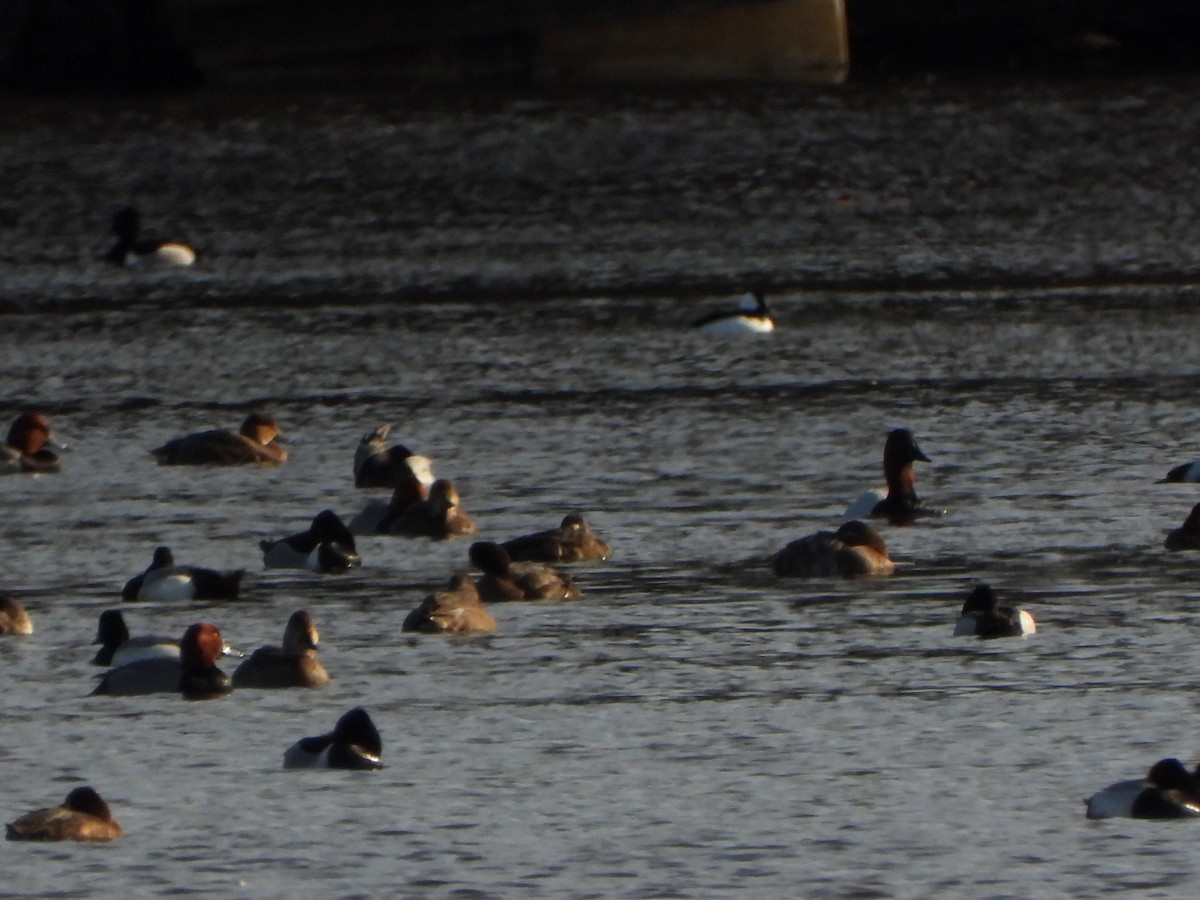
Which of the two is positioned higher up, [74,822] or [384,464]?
[384,464]

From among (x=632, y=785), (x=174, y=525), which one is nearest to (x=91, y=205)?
(x=174, y=525)

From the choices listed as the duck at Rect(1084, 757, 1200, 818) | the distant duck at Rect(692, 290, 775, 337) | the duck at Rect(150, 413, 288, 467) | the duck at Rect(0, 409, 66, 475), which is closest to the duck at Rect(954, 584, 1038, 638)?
the duck at Rect(1084, 757, 1200, 818)

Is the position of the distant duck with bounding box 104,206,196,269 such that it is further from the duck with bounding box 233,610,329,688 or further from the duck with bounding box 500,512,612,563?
the duck with bounding box 233,610,329,688

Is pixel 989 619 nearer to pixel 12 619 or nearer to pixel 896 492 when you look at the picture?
pixel 896 492

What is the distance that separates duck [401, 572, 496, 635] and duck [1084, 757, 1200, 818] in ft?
10.4

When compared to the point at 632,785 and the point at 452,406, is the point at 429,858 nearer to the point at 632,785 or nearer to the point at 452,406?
the point at 632,785

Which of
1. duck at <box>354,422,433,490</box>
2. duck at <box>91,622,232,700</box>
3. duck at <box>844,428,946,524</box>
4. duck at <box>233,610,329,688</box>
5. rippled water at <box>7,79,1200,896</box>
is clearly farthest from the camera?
duck at <box>354,422,433,490</box>

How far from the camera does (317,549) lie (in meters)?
12.2

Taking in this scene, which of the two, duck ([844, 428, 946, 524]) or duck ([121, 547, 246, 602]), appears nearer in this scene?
duck ([121, 547, 246, 602])

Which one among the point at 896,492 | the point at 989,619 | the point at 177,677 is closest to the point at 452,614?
the point at 177,677

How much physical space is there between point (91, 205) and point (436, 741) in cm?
1942

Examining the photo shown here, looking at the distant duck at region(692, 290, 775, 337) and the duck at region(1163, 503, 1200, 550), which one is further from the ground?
the distant duck at region(692, 290, 775, 337)

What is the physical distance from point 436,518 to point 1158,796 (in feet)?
17.1

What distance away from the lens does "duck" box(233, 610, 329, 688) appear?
10.1 metres
